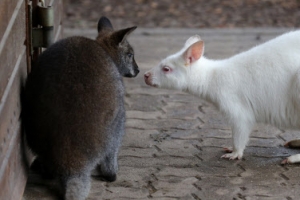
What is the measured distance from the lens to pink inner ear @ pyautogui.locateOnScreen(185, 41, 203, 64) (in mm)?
5284

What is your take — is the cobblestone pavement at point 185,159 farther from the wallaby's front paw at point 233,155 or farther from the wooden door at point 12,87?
the wooden door at point 12,87

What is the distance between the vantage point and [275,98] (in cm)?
523

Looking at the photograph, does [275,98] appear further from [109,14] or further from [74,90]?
[109,14]

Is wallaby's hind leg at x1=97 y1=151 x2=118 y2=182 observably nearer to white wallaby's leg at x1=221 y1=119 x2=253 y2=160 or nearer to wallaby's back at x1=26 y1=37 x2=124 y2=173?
wallaby's back at x1=26 y1=37 x2=124 y2=173

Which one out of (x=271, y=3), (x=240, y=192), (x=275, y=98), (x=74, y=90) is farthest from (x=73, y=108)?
(x=271, y=3)

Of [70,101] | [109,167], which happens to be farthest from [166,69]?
[70,101]

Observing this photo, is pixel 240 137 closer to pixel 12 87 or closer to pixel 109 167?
pixel 109 167

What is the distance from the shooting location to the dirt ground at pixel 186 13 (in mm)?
9641

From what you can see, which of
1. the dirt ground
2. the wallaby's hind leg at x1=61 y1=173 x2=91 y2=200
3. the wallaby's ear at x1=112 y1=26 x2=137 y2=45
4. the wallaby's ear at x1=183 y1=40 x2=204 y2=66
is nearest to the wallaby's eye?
the wallaby's ear at x1=183 y1=40 x2=204 y2=66

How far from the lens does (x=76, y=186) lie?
447 centimetres

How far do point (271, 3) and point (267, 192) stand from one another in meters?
6.08

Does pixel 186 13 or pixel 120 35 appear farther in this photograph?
pixel 186 13

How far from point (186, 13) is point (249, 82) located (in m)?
4.95

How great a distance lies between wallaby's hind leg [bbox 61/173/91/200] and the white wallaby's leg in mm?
1258
